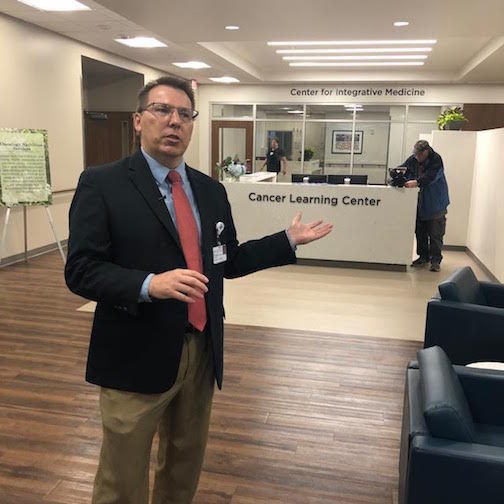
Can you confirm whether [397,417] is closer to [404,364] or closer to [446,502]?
[404,364]

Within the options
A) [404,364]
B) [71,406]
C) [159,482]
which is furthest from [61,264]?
[159,482]

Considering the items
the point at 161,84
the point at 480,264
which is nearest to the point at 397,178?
the point at 480,264

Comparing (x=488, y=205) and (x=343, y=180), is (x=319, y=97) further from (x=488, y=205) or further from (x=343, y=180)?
(x=488, y=205)

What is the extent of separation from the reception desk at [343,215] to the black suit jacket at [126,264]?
536 centimetres

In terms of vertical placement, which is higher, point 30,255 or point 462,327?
point 462,327

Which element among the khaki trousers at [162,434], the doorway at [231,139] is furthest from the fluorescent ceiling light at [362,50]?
the khaki trousers at [162,434]

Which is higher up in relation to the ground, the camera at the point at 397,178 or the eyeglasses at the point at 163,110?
the eyeglasses at the point at 163,110

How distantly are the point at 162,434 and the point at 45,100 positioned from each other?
22.3ft

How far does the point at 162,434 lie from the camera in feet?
6.04

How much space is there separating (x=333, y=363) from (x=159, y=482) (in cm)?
223

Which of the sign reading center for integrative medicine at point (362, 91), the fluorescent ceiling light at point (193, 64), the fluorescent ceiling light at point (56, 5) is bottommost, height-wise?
the sign reading center for integrative medicine at point (362, 91)

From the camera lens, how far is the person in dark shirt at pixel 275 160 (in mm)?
12984

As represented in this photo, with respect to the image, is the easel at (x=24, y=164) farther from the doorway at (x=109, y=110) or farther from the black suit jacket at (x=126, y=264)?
the black suit jacket at (x=126, y=264)

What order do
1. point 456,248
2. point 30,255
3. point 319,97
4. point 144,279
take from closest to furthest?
point 144,279, point 30,255, point 456,248, point 319,97
